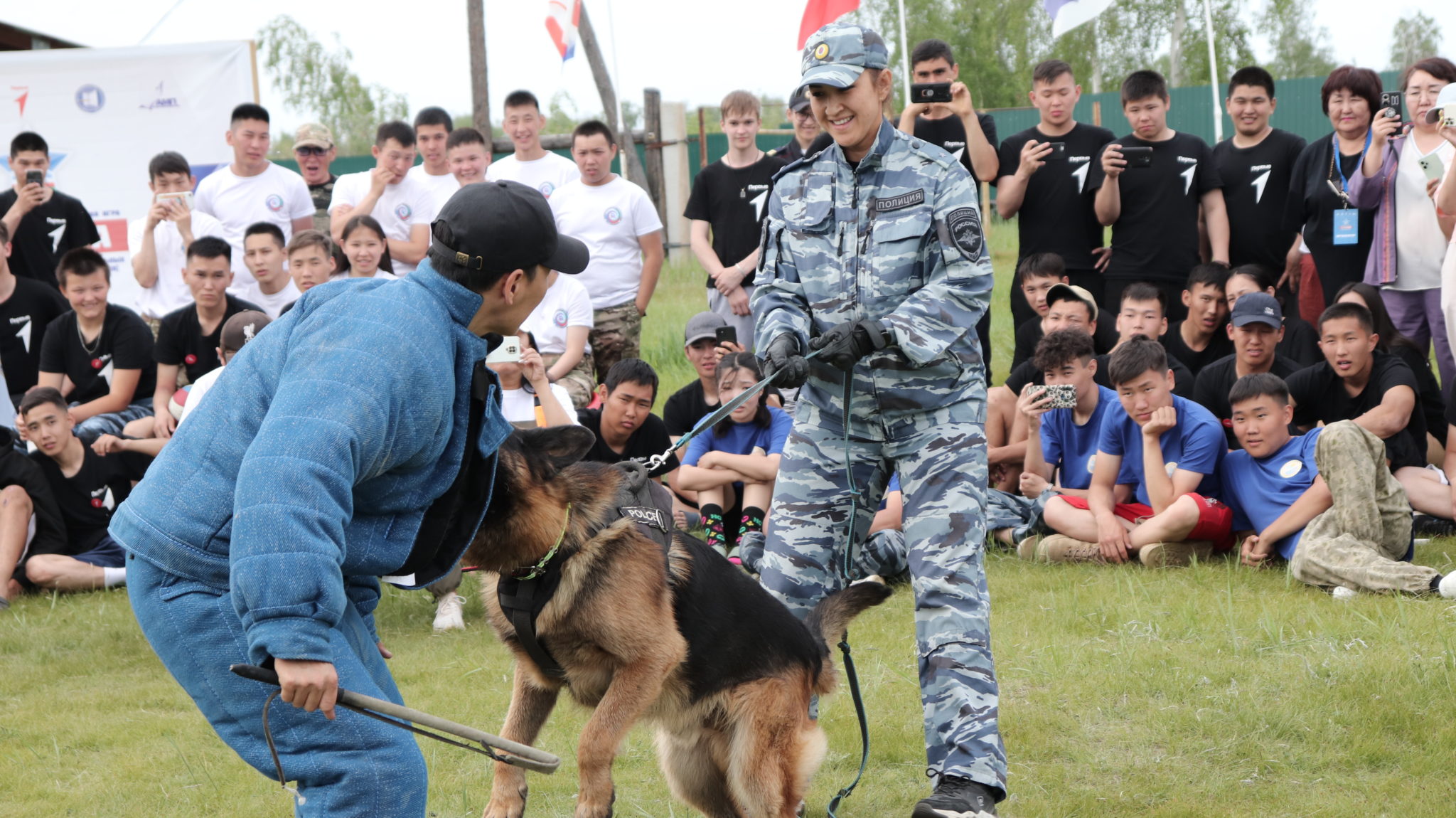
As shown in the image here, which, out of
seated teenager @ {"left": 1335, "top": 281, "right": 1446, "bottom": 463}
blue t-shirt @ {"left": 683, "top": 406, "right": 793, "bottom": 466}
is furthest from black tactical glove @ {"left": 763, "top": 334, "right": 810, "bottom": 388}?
seated teenager @ {"left": 1335, "top": 281, "right": 1446, "bottom": 463}

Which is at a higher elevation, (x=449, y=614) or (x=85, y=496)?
(x=85, y=496)

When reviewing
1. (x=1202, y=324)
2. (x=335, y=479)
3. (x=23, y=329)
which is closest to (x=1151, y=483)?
(x=1202, y=324)

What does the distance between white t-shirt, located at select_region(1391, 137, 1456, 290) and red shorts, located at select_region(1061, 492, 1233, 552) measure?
189 cm

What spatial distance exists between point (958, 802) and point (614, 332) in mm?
5773

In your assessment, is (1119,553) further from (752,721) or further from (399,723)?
(399,723)

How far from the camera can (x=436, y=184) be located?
8773 mm

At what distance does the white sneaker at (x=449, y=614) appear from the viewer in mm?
5996

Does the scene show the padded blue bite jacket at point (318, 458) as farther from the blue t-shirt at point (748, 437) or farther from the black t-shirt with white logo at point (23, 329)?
the black t-shirt with white logo at point (23, 329)

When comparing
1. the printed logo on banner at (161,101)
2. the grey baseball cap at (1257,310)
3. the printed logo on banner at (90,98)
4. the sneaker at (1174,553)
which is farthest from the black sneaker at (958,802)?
the printed logo on banner at (90,98)

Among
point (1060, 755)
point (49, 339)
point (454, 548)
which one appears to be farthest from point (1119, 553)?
point (49, 339)

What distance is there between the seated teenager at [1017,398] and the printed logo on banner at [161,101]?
28.7ft

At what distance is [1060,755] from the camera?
4.12 m

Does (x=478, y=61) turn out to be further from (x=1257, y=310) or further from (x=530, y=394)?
(x=1257, y=310)

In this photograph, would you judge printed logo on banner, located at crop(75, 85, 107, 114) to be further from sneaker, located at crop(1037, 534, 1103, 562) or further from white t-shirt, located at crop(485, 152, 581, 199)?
sneaker, located at crop(1037, 534, 1103, 562)
